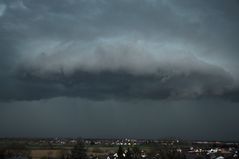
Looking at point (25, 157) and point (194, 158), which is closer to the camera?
point (25, 157)

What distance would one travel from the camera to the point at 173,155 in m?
115

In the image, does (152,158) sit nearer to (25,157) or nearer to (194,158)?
(194,158)

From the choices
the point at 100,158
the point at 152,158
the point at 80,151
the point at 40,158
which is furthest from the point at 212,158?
the point at 40,158

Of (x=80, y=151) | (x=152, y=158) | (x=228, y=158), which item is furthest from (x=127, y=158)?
(x=228, y=158)

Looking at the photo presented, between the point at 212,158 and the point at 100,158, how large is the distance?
34661 millimetres

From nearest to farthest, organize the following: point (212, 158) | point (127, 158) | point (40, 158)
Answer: point (127, 158) → point (40, 158) → point (212, 158)

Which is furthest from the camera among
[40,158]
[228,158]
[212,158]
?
[212,158]

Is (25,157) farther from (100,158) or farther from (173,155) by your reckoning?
(173,155)

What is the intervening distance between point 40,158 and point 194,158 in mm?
45335

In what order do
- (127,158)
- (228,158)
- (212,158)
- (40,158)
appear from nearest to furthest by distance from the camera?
(127,158) < (40,158) < (228,158) < (212,158)

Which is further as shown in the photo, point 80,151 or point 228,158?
point 228,158

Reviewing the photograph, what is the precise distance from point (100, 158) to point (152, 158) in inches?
601

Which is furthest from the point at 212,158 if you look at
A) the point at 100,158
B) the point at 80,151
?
the point at 80,151

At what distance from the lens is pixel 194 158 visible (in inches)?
4934
